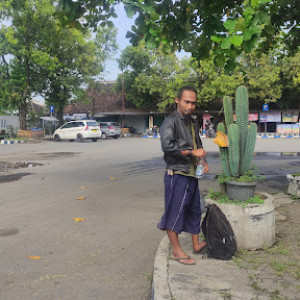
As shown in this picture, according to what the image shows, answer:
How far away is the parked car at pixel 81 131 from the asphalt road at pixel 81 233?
53.0 feet

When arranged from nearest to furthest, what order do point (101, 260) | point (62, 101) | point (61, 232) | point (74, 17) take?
point (101, 260)
point (74, 17)
point (61, 232)
point (62, 101)

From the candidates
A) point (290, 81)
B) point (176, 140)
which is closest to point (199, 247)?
point (176, 140)

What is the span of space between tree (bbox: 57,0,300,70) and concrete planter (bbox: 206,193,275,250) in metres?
1.64

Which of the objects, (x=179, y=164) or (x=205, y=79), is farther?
(x=205, y=79)

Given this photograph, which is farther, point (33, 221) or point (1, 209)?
point (1, 209)

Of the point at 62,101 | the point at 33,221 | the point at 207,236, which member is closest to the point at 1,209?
the point at 33,221

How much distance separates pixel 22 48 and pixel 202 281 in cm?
2668

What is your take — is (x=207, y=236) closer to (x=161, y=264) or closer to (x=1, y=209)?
(x=161, y=264)

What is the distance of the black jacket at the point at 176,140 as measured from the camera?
3.17 m

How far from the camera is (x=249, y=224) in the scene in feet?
11.7

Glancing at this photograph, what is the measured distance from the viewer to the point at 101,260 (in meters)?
3.67

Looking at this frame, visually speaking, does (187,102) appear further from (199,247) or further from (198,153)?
(199,247)

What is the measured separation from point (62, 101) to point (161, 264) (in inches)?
1218

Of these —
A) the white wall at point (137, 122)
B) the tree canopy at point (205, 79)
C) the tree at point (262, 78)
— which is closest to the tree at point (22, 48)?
the tree canopy at point (205, 79)
